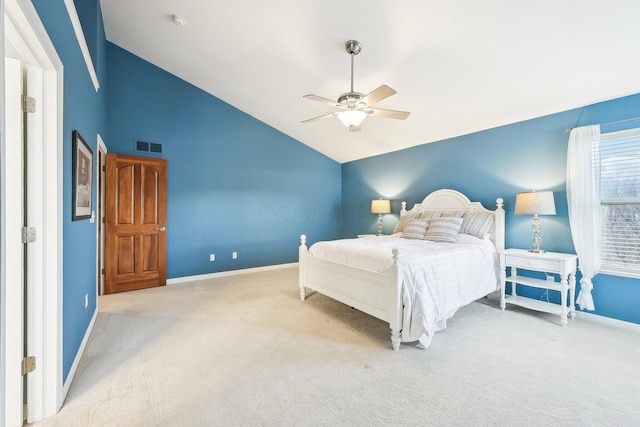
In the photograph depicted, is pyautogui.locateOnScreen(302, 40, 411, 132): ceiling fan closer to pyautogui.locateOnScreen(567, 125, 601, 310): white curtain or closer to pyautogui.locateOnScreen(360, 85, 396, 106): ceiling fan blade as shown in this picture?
pyautogui.locateOnScreen(360, 85, 396, 106): ceiling fan blade

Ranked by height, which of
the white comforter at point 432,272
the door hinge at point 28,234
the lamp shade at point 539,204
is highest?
the lamp shade at point 539,204

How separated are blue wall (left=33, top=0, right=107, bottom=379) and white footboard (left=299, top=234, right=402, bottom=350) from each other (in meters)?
2.24

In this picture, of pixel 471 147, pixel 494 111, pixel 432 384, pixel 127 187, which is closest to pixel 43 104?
pixel 127 187

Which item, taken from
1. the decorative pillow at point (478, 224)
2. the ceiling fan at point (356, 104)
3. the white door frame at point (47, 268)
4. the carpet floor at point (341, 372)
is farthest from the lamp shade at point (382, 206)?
the white door frame at point (47, 268)

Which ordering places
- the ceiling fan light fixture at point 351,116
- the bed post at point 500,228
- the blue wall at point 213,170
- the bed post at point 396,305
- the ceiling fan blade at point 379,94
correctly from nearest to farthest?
the ceiling fan blade at point 379,94, the bed post at point 396,305, the ceiling fan light fixture at point 351,116, the bed post at point 500,228, the blue wall at point 213,170

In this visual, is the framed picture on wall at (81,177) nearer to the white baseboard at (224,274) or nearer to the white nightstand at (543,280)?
the white baseboard at (224,274)

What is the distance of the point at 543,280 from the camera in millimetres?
3344

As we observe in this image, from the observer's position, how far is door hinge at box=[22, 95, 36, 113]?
1585 mm

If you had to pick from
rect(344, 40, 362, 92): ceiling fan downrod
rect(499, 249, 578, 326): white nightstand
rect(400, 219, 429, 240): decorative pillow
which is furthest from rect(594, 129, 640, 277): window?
rect(344, 40, 362, 92): ceiling fan downrod

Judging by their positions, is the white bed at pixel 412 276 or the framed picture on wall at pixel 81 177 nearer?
the framed picture on wall at pixel 81 177

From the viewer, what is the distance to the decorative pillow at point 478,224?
3.70 meters

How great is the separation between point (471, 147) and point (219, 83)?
407 cm

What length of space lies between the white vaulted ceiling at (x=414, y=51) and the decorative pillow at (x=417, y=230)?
1.51m

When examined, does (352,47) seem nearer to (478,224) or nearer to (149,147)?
(478,224)
